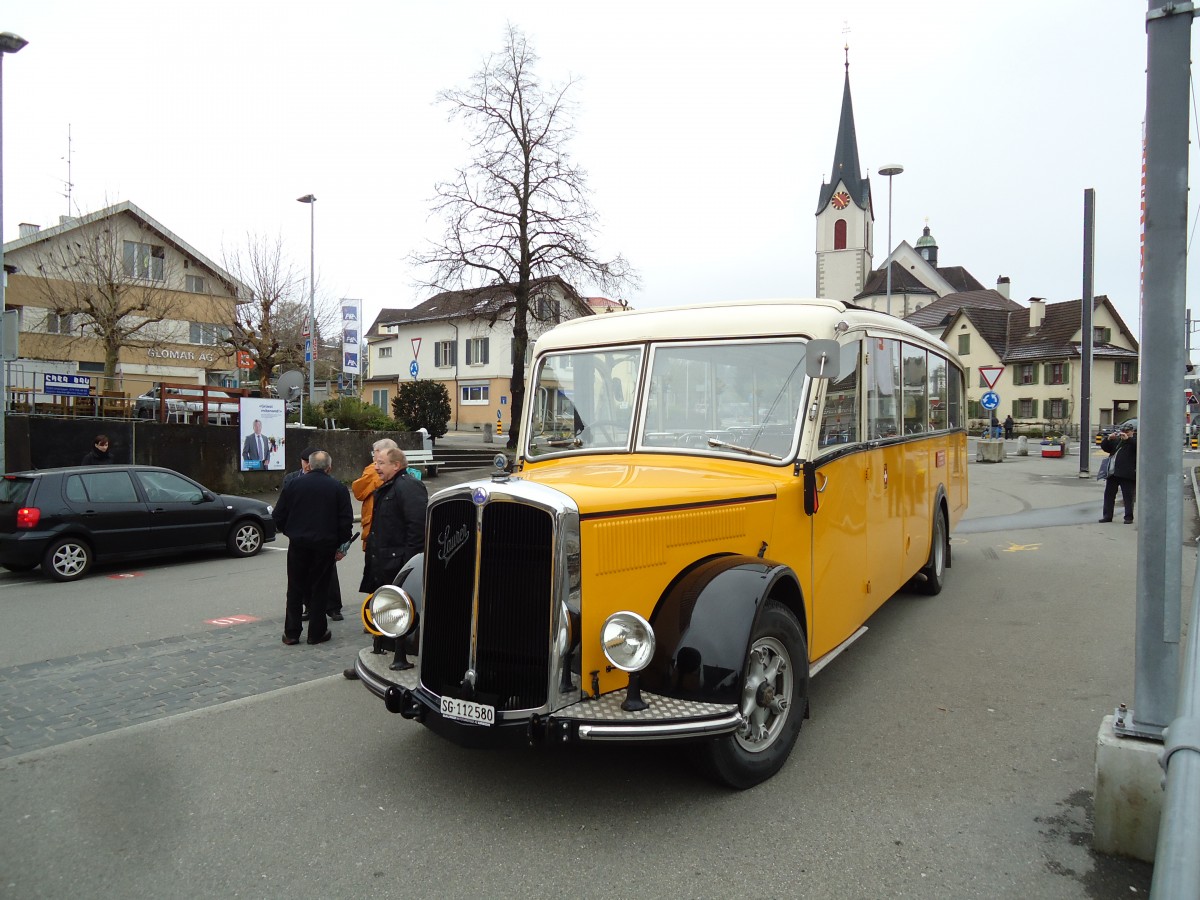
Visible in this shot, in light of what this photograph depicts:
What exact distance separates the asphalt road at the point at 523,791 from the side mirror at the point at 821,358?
6.65ft

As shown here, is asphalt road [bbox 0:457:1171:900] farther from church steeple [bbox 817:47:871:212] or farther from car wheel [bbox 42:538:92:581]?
church steeple [bbox 817:47:871:212]

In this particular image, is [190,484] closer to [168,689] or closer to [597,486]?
[168,689]

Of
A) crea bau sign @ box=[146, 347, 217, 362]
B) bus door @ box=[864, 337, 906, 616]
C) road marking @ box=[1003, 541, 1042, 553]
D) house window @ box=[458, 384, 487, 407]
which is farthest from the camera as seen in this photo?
house window @ box=[458, 384, 487, 407]

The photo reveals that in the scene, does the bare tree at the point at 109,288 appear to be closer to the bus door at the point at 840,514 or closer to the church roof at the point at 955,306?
the bus door at the point at 840,514

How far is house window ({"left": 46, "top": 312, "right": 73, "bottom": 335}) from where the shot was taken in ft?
107

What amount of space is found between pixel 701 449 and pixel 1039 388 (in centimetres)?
6152

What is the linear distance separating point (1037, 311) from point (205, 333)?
5358 centimetres

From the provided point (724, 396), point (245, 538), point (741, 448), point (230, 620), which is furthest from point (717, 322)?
point (245, 538)

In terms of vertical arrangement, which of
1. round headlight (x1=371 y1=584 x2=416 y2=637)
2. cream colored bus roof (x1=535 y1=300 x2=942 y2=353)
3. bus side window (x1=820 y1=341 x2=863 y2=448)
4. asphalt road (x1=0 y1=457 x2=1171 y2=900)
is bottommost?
asphalt road (x1=0 y1=457 x2=1171 y2=900)

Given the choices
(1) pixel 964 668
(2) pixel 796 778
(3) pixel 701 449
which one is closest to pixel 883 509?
(1) pixel 964 668

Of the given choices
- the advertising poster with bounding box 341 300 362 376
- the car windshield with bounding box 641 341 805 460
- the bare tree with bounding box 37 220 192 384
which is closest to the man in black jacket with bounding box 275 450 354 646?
the car windshield with bounding box 641 341 805 460

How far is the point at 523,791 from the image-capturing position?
4.16 metres

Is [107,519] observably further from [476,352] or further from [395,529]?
[476,352]

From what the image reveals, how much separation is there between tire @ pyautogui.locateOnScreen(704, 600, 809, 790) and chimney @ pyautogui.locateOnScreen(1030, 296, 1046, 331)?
64.9 m
